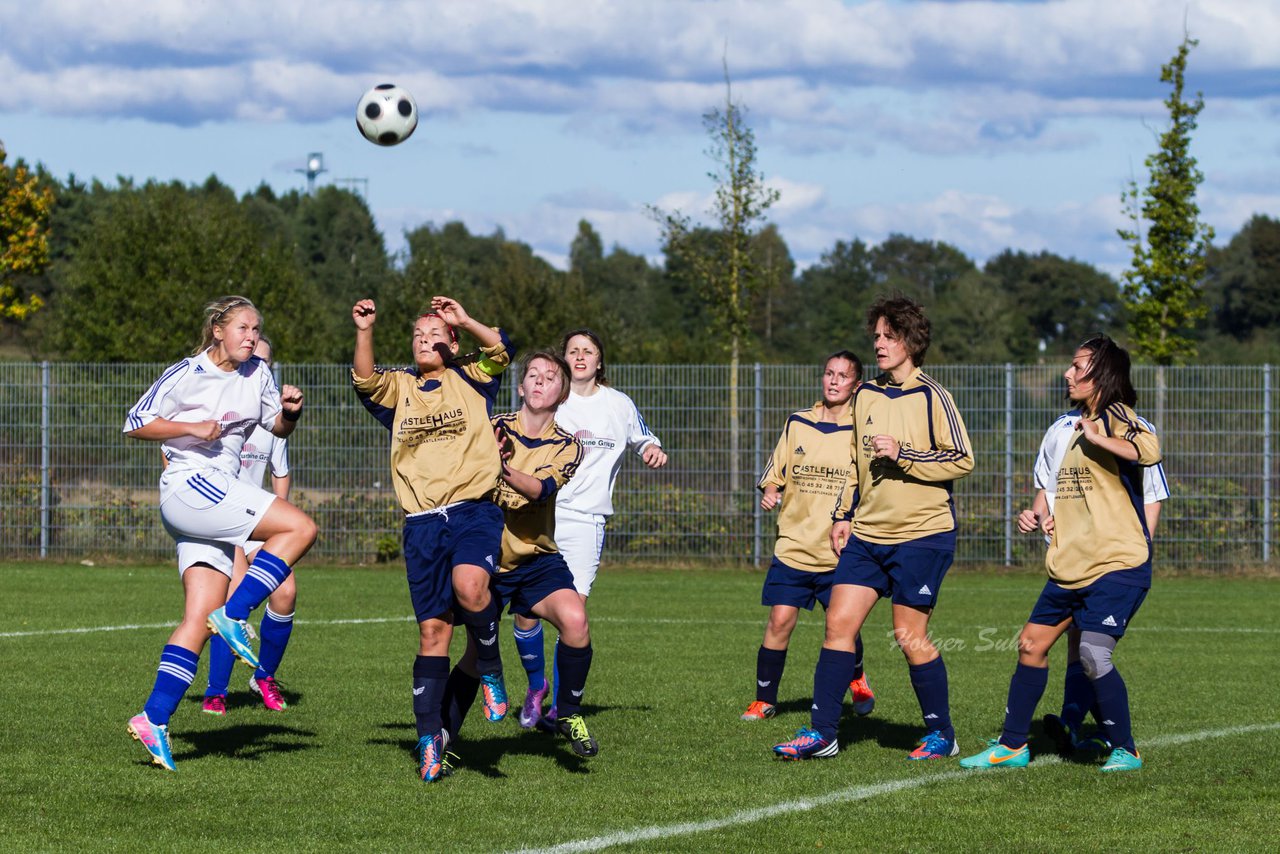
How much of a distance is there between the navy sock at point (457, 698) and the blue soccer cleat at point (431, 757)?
1.49 ft

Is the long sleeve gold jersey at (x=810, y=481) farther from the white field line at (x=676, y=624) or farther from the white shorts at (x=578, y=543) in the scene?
the white field line at (x=676, y=624)

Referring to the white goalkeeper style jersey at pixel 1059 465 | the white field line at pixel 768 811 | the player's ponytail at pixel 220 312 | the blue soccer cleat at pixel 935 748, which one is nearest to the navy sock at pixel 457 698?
the white field line at pixel 768 811

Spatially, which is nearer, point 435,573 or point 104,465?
point 435,573

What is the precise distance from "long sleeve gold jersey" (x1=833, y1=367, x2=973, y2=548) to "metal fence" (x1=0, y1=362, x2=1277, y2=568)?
1102 centimetres

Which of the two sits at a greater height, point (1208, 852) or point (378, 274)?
point (378, 274)

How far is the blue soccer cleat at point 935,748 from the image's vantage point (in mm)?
7312

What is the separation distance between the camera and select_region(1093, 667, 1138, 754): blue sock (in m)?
6.88

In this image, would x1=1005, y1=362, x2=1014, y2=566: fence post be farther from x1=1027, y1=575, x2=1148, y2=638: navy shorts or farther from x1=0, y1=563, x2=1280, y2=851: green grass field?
x1=1027, y1=575, x2=1148, y2=638: navy shorts

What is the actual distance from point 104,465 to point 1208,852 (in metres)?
16.1

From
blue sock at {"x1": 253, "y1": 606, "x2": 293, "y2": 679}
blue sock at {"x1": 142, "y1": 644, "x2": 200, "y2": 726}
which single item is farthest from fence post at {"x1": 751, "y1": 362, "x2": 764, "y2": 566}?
blue sock at {"x1": 142, "y1": 644, "x2": 200, "y2": 726}

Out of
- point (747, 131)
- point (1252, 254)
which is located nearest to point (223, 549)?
point (747, 131)

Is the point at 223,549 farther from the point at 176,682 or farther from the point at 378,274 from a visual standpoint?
the point at 378,274

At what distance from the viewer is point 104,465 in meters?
19.0

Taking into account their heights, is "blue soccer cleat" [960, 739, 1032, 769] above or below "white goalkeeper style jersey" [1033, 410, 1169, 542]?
below
